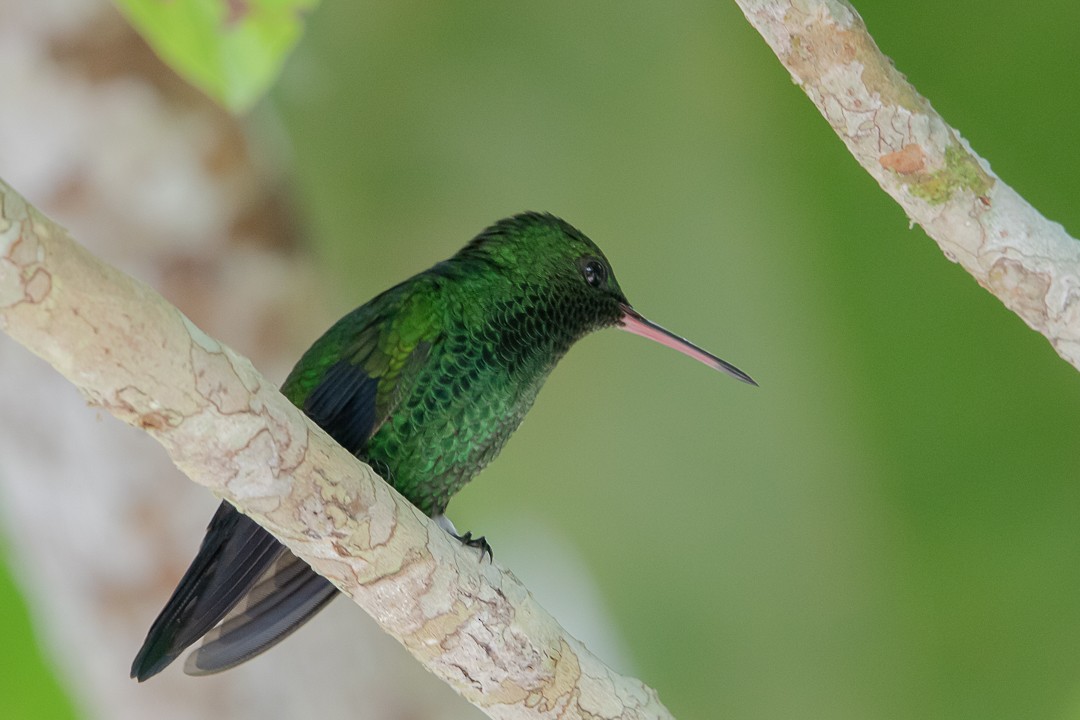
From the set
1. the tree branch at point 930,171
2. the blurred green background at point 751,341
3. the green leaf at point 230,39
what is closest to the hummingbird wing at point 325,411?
the green leaf at point 230,39

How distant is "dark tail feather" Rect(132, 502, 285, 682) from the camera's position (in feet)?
5.39

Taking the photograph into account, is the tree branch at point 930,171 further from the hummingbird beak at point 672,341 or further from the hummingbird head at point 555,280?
the hummingbird head at point 555,280

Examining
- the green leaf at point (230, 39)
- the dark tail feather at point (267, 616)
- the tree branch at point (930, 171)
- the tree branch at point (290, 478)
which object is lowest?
the dark tail feather at point (267, 616)

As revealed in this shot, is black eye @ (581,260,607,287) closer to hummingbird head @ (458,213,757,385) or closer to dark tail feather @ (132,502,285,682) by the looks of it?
hummingbird head @ (458,213,757,385)

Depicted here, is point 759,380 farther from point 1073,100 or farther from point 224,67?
point 224,67

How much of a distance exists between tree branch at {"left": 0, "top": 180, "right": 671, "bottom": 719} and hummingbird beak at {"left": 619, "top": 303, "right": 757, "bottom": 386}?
1.97ft

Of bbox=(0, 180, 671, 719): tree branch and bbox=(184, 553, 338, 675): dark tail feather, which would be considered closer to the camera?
bbox=(0, 180, 671, 719): tree branch

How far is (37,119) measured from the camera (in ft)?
7.73

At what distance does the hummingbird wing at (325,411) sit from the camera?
6.15 feet

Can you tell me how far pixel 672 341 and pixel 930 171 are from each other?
66 centimetres

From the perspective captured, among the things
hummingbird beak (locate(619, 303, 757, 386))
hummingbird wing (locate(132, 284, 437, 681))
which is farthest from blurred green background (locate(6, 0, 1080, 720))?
hummingbird wing (locate(132, 284, 437, 681))

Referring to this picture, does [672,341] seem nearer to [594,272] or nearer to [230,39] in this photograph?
[594,272]

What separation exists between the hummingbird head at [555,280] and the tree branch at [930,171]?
0.59m

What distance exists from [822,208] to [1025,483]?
3.06ft
